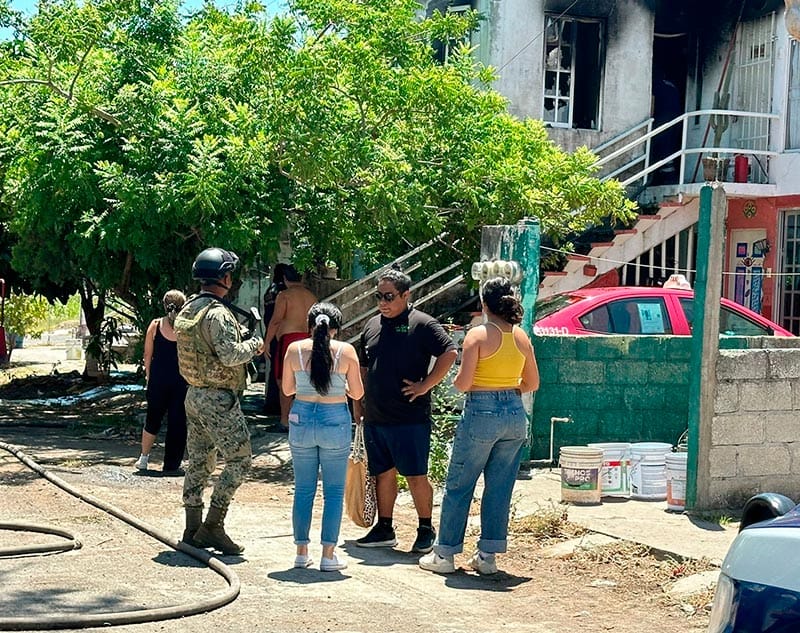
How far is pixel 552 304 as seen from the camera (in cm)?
1234

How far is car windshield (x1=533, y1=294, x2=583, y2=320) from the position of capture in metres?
12.1

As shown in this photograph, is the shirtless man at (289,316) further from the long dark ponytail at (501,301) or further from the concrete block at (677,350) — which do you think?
the long dark ponytail at (501,301)

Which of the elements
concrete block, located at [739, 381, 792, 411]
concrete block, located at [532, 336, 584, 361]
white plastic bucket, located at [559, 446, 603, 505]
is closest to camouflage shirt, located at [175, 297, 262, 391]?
white plastic bucket, located at [559, 446, 603, 505]

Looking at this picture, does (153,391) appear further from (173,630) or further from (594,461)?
(173,630)

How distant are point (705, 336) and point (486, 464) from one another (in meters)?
2.34

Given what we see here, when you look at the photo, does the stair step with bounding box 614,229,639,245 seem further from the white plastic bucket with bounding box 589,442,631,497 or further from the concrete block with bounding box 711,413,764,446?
the concrete block with bounding box 711,413,764,446

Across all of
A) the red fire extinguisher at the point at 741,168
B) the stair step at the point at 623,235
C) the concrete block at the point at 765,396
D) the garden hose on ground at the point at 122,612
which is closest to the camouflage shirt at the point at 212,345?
the garden hose on ground at the point at 122,612

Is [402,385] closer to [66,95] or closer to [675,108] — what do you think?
[66,95]

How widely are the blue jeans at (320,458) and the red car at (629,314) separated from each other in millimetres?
4478

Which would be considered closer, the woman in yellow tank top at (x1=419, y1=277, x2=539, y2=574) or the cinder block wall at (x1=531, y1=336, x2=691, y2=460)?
the woman in yellow tank top at (x1=419, y1=277, x2=539, y2=574)

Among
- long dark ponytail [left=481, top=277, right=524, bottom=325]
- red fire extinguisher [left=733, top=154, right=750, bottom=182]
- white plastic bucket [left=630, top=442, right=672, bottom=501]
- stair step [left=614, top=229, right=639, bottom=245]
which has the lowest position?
white plastic bucket [left=630, top=442, right=672, bottom=501]

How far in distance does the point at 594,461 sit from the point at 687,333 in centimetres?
333

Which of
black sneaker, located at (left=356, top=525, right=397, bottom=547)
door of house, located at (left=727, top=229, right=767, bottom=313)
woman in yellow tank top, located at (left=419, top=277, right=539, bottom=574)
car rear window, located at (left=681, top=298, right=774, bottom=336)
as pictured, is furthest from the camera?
door of house, located at (left=727, top=229, right=767, bottom=313)

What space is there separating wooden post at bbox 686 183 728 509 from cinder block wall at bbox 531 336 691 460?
2.15m
